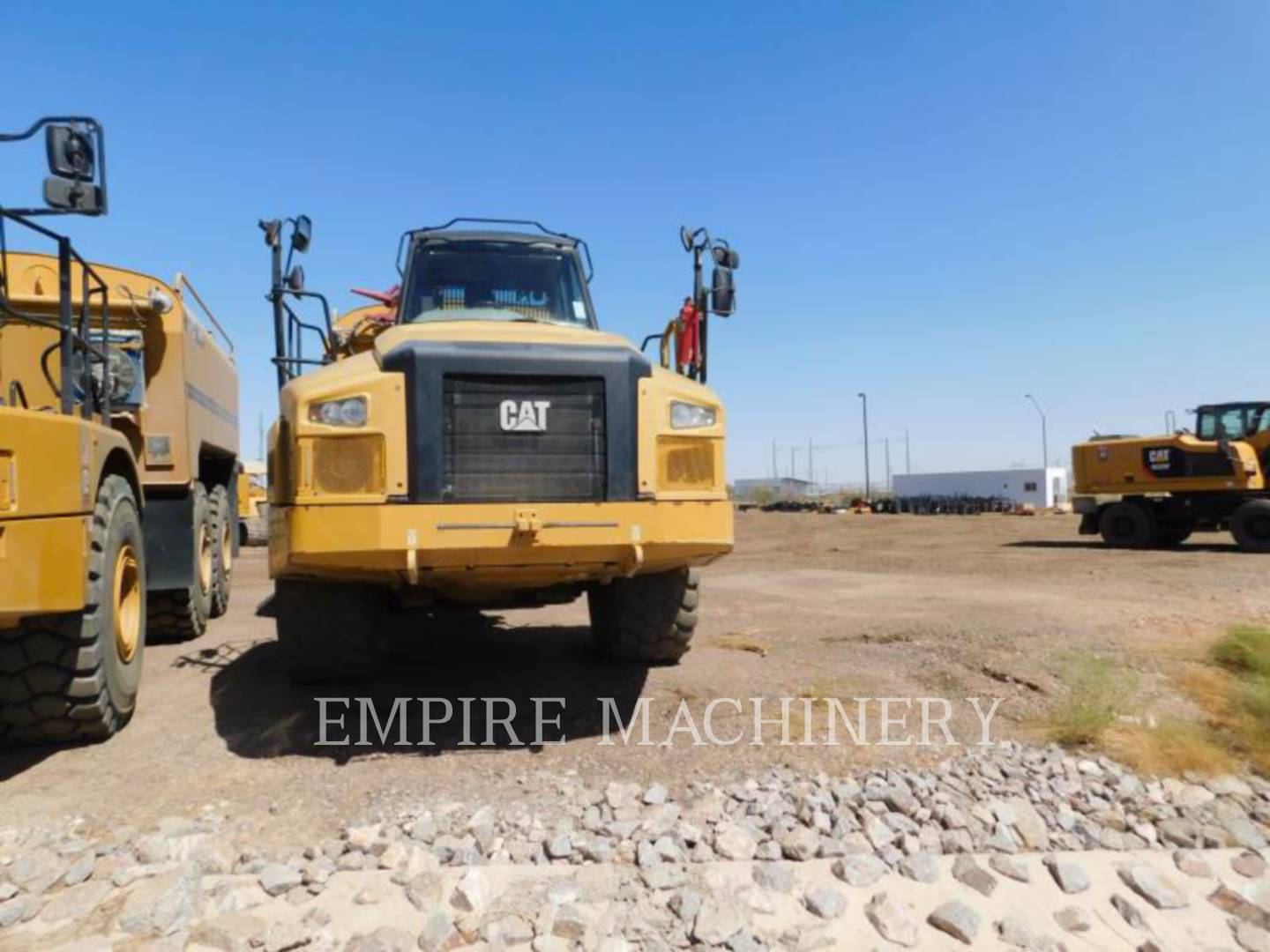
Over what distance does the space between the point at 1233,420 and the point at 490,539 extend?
56.6 feet

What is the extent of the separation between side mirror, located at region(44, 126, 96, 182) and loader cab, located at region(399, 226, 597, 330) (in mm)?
1804

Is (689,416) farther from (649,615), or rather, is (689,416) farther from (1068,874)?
(1068,874)

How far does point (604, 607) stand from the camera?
552 centimetres

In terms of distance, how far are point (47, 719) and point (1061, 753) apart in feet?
15.2

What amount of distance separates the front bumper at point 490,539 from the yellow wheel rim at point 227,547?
14.8 ft

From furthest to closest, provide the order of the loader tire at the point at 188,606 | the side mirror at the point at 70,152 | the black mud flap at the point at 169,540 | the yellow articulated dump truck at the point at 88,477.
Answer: the loader tire at the point at 188,606 → the black mud flap at the point at 169,540 → the side mirror at the point at 70,152 → the yellow articulated dump truck at the point at 88,477

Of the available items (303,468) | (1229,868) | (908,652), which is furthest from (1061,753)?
(303,468)

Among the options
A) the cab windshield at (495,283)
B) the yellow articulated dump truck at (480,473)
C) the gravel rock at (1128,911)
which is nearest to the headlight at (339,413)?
the yellow articulated dump truck at (480,473)

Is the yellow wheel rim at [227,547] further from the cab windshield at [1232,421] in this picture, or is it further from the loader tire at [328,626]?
the cab windshield at [1232,421]

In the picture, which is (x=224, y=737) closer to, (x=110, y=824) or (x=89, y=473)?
(x=110, y=824)

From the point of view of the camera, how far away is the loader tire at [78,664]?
148 inches

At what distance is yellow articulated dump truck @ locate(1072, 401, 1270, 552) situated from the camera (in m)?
15.5

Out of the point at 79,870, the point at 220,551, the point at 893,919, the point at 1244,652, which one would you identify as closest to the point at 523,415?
the point at 79,870

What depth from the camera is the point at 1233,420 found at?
53.4ft
